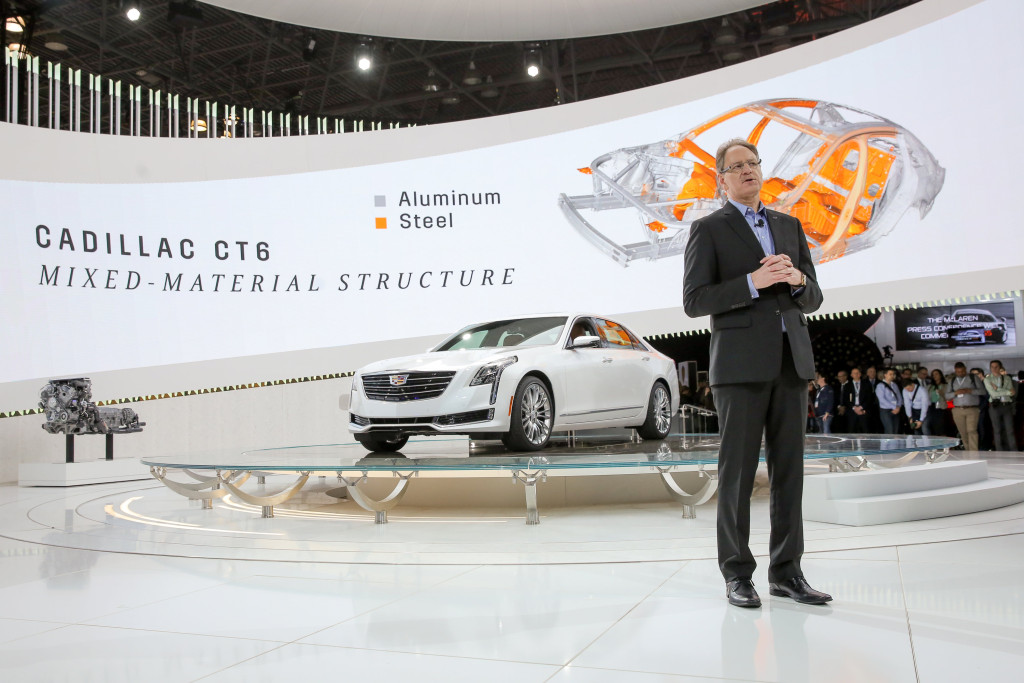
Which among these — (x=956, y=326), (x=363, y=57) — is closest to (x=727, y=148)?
(x=363, y=57)

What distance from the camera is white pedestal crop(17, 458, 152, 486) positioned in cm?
885

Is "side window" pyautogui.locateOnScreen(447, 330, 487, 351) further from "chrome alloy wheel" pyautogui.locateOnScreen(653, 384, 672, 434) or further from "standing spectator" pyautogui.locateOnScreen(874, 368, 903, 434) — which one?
"standing spectator" pyautogui.locateOnScreen(874, 368, 903, 434)

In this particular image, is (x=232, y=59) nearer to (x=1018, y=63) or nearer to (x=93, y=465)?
(x=93, y=465)

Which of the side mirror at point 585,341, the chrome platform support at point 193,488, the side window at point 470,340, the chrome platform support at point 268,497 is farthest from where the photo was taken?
the side window at point 470,340

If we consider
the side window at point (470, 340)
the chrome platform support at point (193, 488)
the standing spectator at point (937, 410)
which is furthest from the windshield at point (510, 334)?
the standing spectator at point (937, 410)

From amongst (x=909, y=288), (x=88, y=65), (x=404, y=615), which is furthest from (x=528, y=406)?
(x=88, y=65)

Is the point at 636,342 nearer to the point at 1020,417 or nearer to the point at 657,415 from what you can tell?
the point at 657,415

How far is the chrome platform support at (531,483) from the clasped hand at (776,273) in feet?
6.39

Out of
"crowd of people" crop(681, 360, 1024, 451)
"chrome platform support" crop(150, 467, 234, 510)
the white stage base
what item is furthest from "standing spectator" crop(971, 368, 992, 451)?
"chrome platform support" crop(150, 467, 234, 510)

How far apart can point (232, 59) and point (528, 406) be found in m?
15.7

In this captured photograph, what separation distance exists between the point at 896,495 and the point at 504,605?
298 cm

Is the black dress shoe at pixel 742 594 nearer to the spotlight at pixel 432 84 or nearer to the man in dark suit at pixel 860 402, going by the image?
the man in dark suit at pixel 860 402

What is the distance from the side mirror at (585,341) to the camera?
546 centimetres

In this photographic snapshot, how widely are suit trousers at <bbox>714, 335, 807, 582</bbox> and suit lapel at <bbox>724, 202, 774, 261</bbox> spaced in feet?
1.15
